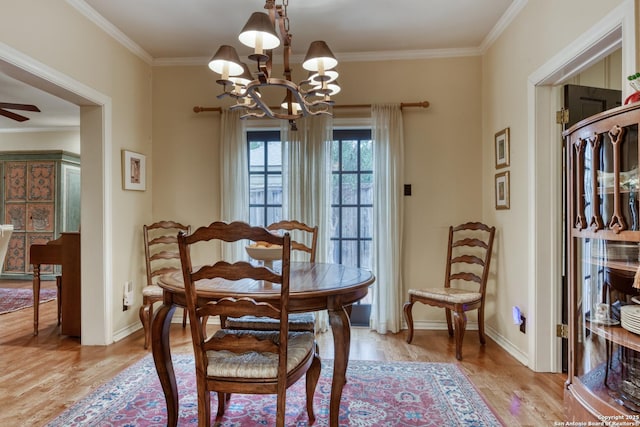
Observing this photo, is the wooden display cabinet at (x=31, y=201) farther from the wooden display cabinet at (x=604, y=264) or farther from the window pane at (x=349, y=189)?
the wooden display cabinet at (x=604, y=264)

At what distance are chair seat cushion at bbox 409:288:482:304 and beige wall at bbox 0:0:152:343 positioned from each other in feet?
8.39

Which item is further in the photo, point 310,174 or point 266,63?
point 310,174

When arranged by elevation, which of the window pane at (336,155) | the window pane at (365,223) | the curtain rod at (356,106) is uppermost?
the curtain rod at (356,106)

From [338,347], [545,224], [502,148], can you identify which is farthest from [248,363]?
[502,148]

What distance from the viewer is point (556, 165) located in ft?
8.36

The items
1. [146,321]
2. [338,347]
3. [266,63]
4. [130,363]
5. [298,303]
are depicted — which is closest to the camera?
[298,303]

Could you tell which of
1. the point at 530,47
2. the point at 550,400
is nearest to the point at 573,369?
the point at 550,400

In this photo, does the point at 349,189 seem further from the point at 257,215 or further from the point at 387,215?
the point at 257,215

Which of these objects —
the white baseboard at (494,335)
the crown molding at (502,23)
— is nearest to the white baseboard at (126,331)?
the white baseboard at (494,335)

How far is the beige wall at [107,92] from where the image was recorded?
2.42 meters

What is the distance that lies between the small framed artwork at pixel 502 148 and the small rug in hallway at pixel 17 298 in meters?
5.31

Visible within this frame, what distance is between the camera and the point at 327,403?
2168 millimetres

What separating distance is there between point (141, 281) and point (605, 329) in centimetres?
361

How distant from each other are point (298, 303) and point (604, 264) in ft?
4.09
